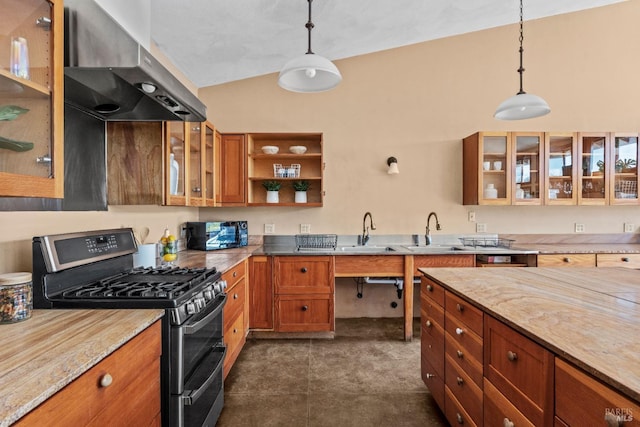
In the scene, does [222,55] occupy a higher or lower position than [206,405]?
higher

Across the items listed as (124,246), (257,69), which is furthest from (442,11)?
(124,246)

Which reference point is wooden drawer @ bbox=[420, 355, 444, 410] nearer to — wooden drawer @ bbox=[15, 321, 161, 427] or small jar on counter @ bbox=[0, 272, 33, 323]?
wooden drawer @ bbox=[15, 321, 161, 427]

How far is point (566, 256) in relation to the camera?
120 inches

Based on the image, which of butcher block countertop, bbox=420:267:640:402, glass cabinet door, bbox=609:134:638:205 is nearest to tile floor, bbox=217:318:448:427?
butcher block countertop, bbox=420:267:640:402

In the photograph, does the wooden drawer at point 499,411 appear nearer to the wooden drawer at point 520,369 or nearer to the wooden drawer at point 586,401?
the wooden drawer at point 520,369

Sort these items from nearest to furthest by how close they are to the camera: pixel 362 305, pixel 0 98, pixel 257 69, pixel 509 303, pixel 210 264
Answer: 1. pixel 0 98
2. pixel 509 303
3. pixel 210 264
4. pixel 257 69
5. pixel 362 305

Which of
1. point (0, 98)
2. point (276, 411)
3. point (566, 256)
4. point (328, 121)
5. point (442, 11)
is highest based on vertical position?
point (442, 11)

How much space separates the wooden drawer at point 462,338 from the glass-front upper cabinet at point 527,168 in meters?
2.16

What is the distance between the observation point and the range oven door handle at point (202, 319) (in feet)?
4.48

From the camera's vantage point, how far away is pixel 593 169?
129 inches

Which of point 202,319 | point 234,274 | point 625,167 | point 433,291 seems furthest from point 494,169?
point 202,319

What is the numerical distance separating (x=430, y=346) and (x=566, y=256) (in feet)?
6.74

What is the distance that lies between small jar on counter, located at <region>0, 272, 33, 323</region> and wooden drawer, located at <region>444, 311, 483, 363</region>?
1784 millimetres

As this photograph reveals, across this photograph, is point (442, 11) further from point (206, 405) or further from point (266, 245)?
point (206, 405)
